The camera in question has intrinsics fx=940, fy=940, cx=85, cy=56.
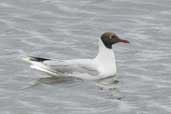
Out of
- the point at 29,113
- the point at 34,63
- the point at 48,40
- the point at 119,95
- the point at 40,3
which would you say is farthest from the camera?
the point at 40,3

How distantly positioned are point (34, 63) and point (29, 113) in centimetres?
317

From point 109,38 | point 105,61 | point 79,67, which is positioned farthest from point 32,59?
point 109,38

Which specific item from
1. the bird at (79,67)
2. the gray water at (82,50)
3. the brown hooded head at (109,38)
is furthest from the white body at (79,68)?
the brown hooded head at (109,38)

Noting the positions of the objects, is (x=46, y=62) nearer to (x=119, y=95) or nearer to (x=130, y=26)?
(x=119, y=95)

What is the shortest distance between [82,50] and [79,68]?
2.02 metres

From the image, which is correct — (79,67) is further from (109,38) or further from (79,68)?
→ (109,38)

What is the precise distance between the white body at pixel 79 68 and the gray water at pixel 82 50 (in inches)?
9.2

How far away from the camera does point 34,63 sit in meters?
23.3

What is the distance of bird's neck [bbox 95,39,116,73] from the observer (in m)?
23.5

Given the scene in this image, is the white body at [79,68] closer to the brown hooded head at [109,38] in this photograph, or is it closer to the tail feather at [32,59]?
the tail feather at [32,59]

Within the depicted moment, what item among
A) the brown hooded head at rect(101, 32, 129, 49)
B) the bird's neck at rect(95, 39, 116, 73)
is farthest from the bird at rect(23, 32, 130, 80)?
the brown hooded head at rect(101, 32, 129, 49)

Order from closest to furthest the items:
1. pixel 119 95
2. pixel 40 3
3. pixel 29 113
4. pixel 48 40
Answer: pixel 29 113
pixel 119 95
pixel 48 40
pixel 40 3

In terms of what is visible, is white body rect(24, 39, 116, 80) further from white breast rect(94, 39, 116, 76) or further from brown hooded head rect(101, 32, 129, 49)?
brown hooded head rect(101, 32, 129, 49)

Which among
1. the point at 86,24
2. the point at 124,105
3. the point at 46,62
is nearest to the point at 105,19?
the point at 86,24
